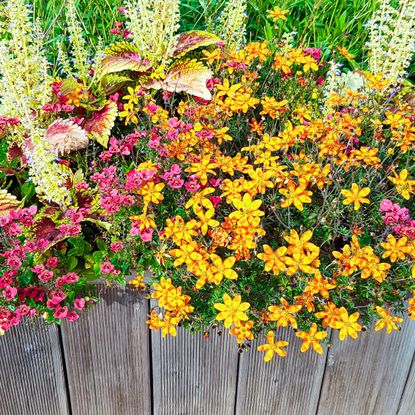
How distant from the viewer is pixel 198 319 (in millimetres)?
Result: 1443

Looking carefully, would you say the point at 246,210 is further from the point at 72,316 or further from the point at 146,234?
the point at 72,316

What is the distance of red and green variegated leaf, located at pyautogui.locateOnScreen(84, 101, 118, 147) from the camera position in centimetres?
170

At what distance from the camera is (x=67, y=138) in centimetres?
160

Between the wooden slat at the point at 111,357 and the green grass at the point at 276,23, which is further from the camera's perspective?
the green grass at the point at 276,23

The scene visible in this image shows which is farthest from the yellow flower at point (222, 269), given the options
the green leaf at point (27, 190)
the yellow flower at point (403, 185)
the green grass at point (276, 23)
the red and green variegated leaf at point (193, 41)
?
the green grass at point (276, 23)

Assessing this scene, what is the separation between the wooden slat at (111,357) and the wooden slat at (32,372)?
41 millimetres

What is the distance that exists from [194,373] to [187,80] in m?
Answer: 1.01

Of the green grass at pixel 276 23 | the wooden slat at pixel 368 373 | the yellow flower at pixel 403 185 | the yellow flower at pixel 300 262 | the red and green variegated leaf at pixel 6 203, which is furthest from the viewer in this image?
the green grass at pixel 276 23

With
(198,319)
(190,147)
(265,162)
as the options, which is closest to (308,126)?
(265,162)

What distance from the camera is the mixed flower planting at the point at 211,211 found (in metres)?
1.29

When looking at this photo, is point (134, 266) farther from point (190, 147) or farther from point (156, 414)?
point (156, 414)

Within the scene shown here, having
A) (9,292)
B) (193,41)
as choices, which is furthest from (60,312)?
(193,41)

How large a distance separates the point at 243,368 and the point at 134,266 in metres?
0.53

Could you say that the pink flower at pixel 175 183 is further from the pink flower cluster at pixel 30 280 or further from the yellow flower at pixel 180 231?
the pink flower cluster at pixel 30 280
